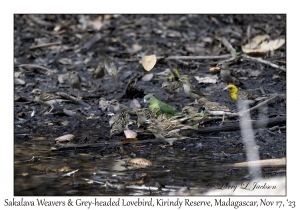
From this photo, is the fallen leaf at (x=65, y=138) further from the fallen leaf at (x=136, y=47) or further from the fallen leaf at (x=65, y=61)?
the fallen leaf at (x=136, y=47)

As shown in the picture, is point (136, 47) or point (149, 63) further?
point (136, 47)

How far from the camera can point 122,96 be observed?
484 inches

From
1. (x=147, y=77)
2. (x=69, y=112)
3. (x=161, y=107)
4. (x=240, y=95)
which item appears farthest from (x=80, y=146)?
(x=147, y=77)

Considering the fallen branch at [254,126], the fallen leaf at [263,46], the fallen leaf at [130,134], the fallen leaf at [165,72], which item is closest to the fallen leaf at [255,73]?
the fallen leaf at [263,46]

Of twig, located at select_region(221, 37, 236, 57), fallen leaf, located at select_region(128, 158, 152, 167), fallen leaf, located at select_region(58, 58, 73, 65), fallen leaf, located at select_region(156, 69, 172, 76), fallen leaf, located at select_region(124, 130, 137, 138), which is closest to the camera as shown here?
fallen leaf, located at select_region(128, 158, 152, 167)

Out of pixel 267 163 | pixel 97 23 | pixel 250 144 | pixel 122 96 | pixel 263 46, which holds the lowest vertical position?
pixel 267 163

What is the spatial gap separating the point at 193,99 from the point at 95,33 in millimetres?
5398

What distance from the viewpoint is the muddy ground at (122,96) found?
7535mm

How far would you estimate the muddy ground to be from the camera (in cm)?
754

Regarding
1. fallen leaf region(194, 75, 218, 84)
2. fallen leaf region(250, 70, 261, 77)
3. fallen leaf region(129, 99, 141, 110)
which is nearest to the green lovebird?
fallen leaf region(129, 99, 141, 110)

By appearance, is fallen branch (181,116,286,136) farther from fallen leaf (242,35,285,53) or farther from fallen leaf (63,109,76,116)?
fallen leaf (242,35,285,53)

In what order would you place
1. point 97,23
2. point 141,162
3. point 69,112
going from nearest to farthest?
point 141,162 < point 69,112 < point 97,23

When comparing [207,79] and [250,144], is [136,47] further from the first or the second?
[250,144]

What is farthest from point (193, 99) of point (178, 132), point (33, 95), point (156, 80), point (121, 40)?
point (121, 40)
